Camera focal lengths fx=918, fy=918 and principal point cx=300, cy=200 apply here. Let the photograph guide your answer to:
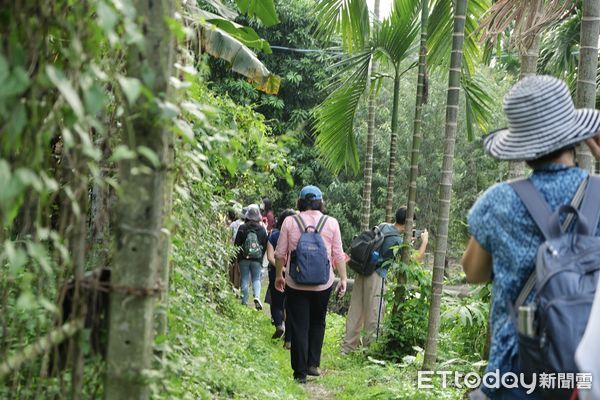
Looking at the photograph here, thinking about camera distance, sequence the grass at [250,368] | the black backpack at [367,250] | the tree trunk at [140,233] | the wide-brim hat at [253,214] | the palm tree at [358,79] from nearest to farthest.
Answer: the tree trunk at [140,233], the grass at [250,368], the black backpack at [367,250], the palm tree at [358,79], the wide-brim hat at [253,214]

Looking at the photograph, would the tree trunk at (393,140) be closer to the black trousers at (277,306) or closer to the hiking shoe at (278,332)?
the black trousers at (277,306)

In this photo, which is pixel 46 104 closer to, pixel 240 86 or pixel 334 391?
pixel 334 391

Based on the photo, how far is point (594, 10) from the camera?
16.7 ft

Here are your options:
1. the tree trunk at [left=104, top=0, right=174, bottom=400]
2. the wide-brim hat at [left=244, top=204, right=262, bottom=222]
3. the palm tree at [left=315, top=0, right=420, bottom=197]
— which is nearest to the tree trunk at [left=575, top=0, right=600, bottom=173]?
the tree trunk at [left=104, top=0, right=174, bottom=400]

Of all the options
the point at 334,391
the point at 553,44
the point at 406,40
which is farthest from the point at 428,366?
the point at 553,44

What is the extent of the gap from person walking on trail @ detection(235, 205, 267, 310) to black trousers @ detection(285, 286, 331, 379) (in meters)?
4.51

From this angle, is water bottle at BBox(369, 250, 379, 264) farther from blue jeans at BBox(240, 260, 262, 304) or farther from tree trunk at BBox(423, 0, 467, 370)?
blue jeans at BBox(240, 260, 262, 304)

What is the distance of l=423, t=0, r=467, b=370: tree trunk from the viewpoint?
770 cm

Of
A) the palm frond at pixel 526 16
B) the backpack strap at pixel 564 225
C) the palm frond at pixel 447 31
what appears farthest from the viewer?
the palm frond at pixel 447 31

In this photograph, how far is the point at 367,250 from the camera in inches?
400

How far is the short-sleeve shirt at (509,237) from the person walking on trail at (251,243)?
9.63 meters

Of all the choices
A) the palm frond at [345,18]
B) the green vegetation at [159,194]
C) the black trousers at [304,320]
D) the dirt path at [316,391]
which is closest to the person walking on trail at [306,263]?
the black trousers at [304,320]

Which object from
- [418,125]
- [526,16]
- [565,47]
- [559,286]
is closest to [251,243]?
[418,125]

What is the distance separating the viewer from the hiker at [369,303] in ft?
34.2
